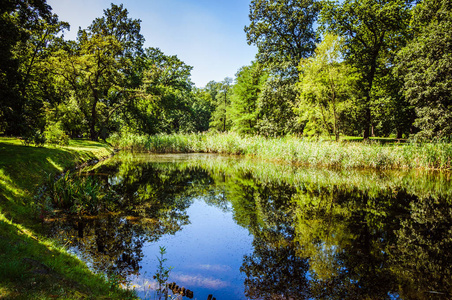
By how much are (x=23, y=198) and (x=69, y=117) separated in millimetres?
21663

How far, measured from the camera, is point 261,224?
702 centimetres

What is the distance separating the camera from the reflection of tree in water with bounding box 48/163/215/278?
4766 mm

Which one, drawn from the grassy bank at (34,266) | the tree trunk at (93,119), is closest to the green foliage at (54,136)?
the grassy bank at (34,266)

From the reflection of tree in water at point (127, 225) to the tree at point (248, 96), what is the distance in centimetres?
2392

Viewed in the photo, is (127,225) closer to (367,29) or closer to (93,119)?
(93,119)

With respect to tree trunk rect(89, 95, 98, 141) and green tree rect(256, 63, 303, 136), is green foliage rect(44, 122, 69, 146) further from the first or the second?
green tree rect(256, 63, 303, 136)

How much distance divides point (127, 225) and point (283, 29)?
30210 millimetres

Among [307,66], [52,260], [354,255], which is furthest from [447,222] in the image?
[307,66]

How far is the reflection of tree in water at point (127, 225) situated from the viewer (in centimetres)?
477

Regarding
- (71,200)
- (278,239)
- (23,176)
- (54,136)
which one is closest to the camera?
(278,239)

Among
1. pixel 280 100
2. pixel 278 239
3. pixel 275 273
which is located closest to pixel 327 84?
pixel 280 100

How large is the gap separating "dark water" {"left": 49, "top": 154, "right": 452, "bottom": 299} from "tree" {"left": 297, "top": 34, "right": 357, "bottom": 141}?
12.3m

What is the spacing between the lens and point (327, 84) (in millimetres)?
22125

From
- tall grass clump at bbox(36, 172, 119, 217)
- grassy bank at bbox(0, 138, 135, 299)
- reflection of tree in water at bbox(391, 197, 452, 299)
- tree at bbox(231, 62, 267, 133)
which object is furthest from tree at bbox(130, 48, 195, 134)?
reflection of tree in water at bbox(391, 197, 452, 299)
